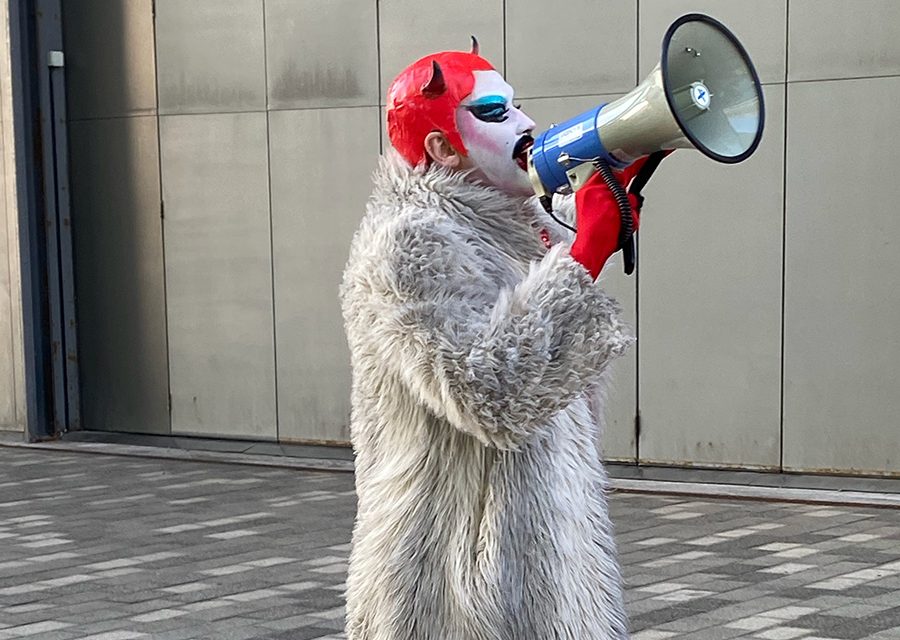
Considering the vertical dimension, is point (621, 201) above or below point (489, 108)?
below

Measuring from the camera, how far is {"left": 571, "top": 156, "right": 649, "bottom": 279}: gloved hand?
7.20 ft

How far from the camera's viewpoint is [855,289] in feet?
26.9

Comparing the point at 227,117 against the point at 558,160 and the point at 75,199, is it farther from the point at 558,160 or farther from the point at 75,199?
the point at 558,160

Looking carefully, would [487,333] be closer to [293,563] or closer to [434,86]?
[434,86]

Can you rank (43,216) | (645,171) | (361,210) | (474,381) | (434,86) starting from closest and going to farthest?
(474,381) < (645,171) < (434,86) < (361,210) < (43,216)

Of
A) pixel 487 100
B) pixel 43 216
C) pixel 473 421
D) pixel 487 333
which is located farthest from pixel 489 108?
→ pixel 43 216

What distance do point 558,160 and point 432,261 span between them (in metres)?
0.25

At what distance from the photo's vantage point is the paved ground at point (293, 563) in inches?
222

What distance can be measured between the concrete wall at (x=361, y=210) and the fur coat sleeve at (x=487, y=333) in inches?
246

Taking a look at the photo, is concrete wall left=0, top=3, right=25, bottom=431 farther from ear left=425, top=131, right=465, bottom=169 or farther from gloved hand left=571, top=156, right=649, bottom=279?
gloved hand left=571, top=156, right=649, bottom=279

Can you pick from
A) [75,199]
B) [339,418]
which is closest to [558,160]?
[339,418]

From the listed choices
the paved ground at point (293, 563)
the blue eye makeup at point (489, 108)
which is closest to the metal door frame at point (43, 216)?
the paved ground at point (293, 563)

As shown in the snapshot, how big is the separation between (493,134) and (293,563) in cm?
469

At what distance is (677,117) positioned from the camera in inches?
85.7
